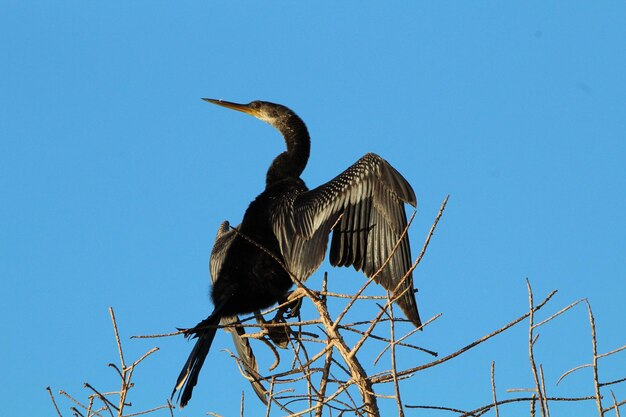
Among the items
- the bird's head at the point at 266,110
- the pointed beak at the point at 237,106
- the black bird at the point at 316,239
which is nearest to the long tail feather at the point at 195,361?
the black bird at the point at 316,239

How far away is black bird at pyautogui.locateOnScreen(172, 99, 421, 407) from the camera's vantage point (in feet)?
14.5

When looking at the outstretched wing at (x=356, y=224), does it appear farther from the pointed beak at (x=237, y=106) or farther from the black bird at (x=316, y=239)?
the pointed beak at (x=237, y=106)

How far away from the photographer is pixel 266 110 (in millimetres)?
6758

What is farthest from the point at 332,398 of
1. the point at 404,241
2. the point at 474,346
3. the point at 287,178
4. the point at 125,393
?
the point at 287,178

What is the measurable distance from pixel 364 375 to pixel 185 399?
1214mm

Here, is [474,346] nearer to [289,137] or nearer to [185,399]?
[185,399]

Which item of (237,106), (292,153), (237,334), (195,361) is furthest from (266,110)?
(195,361)

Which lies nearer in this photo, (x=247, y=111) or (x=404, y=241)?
(x=404, y=241)

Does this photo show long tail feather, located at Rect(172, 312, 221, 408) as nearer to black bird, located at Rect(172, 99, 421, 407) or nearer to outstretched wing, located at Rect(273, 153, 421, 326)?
black bird, located at Rect(172, 99, 421, 407)

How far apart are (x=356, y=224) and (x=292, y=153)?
1.50 metres

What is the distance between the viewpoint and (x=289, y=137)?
6223mm

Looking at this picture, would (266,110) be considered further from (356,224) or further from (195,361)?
(195,361)

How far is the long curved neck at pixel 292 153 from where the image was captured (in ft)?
18.9

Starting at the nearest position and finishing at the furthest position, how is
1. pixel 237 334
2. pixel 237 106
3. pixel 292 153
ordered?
pixel 237 334, pixel 292 153, pixel 237 106
